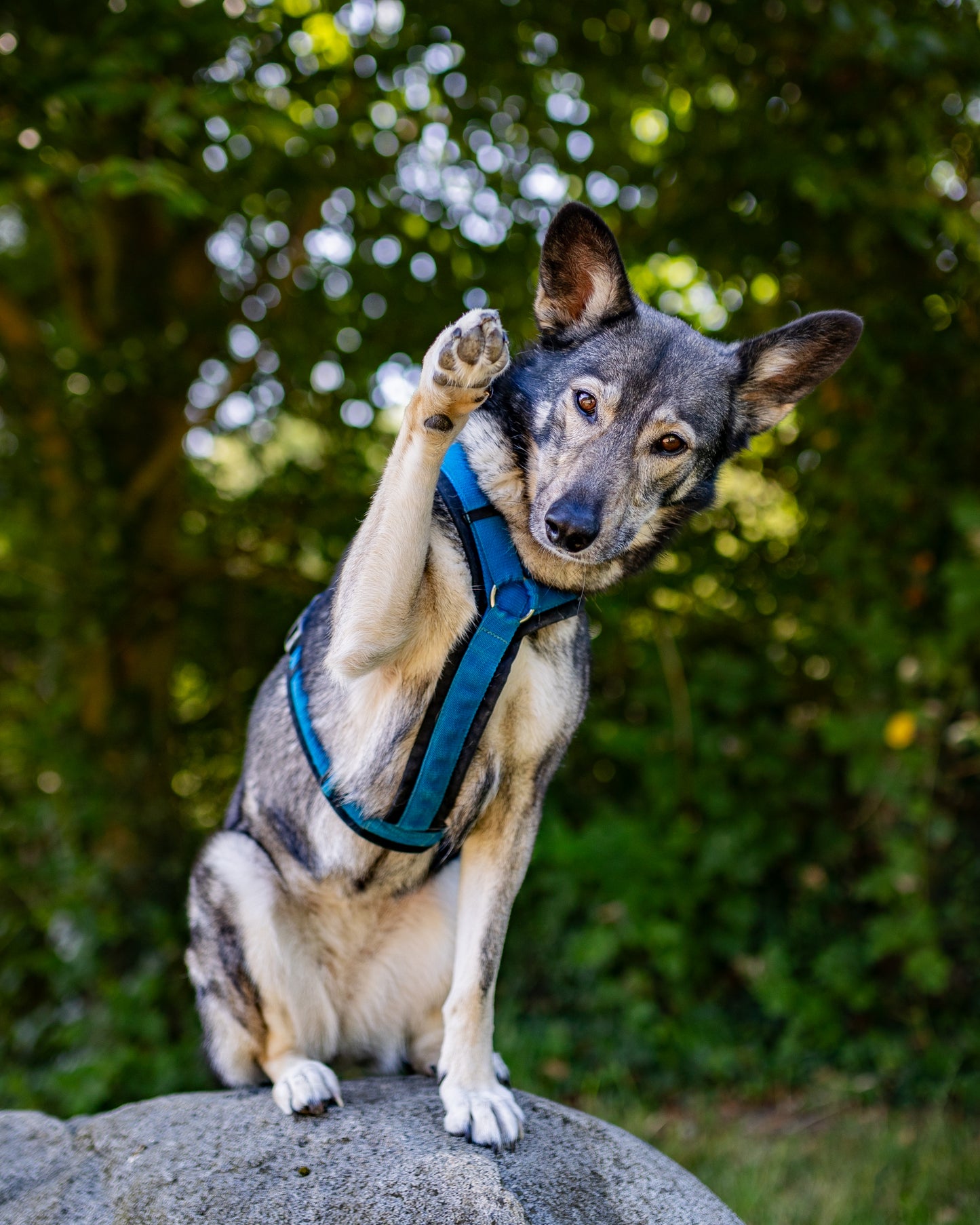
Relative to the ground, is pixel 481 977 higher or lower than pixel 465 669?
lower

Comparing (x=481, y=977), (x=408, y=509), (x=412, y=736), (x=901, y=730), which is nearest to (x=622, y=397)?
(x=408, y=509)

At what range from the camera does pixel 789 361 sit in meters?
2.94

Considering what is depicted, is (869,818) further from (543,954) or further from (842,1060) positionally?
(543,954)

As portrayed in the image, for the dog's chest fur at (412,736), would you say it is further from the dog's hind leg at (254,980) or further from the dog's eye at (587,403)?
the dog's eye at (587,403)

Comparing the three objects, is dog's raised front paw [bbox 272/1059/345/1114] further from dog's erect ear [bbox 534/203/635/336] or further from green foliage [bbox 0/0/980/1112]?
green foliage [bbox 0/0/980/1112]

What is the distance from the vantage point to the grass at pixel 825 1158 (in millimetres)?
3666

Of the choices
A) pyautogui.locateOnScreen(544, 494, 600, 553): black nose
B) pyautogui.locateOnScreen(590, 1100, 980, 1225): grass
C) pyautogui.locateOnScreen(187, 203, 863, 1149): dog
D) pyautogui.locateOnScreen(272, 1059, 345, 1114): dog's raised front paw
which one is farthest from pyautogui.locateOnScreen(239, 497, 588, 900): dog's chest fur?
pyautogui.locateOnScreen(590, 1100, 980, 1225): grass

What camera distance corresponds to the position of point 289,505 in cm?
620

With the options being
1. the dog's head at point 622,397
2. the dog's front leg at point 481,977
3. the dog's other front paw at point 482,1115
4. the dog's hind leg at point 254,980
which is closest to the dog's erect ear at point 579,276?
the dog's head at point 622,397

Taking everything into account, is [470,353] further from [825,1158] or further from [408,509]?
[825,1158]

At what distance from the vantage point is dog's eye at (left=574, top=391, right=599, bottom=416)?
2.62 m

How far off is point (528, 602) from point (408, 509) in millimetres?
432

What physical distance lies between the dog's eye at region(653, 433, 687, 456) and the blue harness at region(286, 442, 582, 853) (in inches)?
18.1

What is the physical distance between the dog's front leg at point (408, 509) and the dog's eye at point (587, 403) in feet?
1.73
